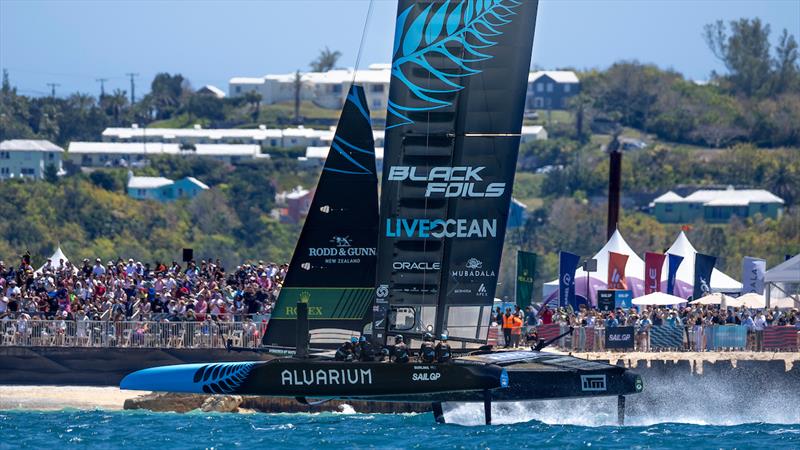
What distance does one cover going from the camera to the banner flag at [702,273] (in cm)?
4400

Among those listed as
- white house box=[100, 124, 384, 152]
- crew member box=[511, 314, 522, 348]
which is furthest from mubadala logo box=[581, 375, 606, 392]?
white house box=[100, 124, 384, 152]

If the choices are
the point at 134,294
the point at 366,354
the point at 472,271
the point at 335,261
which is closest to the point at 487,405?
the point at 366,354

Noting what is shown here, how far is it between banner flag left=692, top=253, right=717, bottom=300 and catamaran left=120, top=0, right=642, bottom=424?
577 inches

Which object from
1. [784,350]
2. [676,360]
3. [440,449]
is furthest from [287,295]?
[784,350]

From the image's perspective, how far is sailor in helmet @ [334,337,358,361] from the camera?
93.9 ft

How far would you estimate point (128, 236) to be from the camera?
342 feet

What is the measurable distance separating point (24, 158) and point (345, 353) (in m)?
106

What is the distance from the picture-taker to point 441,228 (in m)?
29.8

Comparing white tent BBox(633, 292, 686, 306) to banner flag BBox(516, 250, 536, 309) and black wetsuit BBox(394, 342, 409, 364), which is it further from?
black wetsuit BBox(394, 342, 409, 364)

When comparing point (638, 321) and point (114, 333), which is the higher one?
point (638, 321)

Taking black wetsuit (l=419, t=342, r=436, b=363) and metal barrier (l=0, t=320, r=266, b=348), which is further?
metal barrier (l=0, t=320, r=266, b=348)

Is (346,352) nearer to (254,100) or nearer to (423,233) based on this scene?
(423,233)

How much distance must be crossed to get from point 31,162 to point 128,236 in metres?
29.9

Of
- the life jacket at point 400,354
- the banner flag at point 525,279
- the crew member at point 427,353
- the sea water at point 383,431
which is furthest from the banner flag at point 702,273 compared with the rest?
the life jacket at point 400,354
